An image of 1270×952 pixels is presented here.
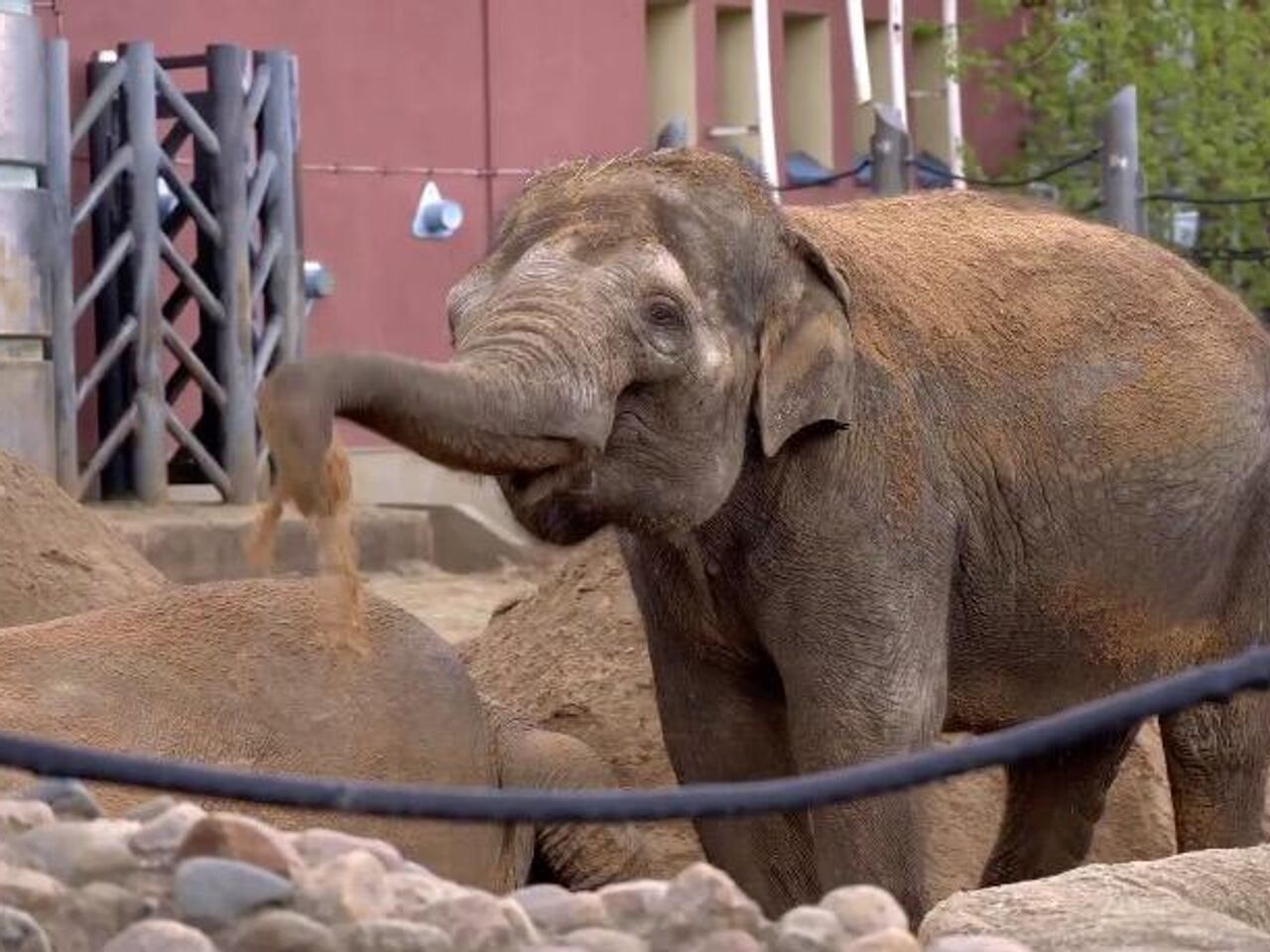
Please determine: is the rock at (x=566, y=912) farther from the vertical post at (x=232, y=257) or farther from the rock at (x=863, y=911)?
the vertical post at (x=232, y=257)

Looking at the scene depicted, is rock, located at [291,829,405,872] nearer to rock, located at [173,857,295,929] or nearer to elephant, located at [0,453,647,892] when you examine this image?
rock, located at [173,857,295,929]

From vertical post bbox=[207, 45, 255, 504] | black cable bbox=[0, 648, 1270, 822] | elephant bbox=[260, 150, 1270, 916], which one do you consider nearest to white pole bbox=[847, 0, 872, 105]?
vertical post bbox=[207, 45, 255, 504]

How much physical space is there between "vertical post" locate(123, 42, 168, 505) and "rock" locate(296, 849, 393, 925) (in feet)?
36.4

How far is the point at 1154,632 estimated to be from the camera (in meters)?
7.25

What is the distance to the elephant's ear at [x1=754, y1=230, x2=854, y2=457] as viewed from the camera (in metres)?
6.41

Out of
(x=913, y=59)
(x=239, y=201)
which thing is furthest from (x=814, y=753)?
(x=913, y=59)

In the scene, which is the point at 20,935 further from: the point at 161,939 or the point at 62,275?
the point at 62,275

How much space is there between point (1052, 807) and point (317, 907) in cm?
402

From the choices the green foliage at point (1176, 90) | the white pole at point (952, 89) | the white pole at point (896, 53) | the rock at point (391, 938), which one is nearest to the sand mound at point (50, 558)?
the rock at point (391, 938)

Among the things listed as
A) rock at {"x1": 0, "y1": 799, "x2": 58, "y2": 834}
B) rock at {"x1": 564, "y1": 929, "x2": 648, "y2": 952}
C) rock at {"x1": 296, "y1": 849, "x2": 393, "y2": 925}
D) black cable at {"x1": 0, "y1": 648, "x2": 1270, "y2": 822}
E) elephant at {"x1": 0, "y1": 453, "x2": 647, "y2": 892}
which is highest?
black cable at {"x1": 0, "y1": 648, "x2": 1270, "y2": 822}

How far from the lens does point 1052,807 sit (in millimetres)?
7629

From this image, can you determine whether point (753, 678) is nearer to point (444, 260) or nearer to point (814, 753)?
point (814, 753)

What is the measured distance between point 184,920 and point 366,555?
10653mm

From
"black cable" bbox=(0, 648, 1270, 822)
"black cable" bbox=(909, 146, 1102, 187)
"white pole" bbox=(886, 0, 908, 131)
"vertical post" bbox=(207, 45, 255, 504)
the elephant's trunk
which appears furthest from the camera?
"white pole" bbox=(886, 0, 908, 131)
